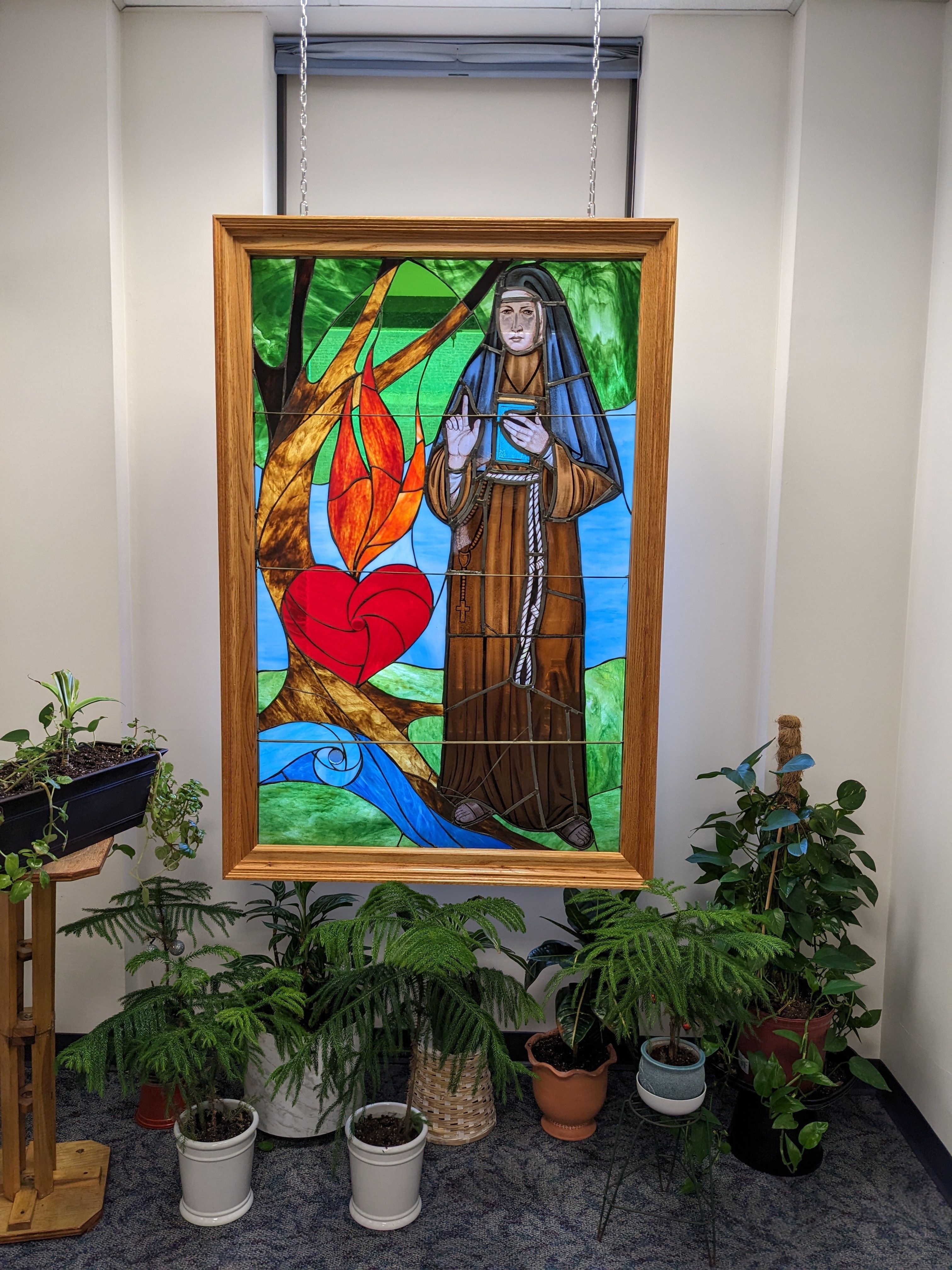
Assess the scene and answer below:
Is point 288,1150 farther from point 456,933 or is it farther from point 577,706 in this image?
point 577,706

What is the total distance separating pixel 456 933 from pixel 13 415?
1.74 m

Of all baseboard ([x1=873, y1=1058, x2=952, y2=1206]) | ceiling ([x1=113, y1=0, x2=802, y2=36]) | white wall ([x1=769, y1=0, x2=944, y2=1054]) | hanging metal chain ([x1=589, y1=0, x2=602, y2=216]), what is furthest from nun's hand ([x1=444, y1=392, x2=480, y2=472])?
baseboard ([x1=873, y1=1058, x2=952, y2=1206])

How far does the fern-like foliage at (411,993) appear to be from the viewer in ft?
6.01

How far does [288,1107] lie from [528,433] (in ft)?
5.63

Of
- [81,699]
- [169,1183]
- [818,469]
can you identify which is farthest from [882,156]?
[169,1183]

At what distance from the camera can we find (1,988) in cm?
188

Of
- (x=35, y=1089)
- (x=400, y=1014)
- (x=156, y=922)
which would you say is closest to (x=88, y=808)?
(x=156, y=922)

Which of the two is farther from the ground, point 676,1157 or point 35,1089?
point 35,1089

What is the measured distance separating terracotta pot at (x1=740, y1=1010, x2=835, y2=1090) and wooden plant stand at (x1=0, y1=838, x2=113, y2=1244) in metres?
1.51

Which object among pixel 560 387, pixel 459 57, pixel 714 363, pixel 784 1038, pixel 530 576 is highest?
pixel 459 57

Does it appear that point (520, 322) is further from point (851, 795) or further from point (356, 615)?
point (851, 795)

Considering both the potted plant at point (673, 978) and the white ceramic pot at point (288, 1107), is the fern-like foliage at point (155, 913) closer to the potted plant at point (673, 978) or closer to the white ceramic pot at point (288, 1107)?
the white ceramic pot at point (288, 1107)

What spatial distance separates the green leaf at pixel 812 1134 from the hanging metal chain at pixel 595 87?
6.81 ft

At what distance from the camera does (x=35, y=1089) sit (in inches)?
74.9
